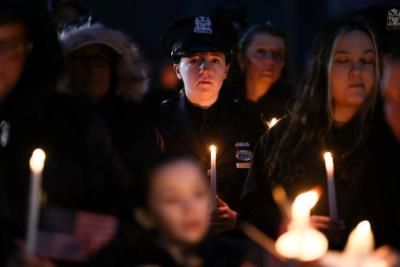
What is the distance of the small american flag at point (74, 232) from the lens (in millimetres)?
3158

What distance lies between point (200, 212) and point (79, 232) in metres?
0.45

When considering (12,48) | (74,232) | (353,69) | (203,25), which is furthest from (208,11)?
(74,232)

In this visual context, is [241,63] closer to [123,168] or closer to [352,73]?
[352,73]

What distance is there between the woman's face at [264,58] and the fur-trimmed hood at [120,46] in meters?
1.48

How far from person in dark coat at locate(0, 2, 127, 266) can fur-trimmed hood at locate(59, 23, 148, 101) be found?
1020mm

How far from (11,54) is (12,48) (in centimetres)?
3

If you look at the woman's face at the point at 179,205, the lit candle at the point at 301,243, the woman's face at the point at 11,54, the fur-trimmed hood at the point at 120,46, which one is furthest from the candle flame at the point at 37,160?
Answer: the fur-trimmed hood at the point at 120,46

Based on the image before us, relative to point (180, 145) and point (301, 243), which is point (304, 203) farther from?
point (180, 145)

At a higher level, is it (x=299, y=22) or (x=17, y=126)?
(x=299, y=22)

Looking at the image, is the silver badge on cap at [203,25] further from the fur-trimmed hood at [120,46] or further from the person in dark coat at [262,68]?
the person in dark coat at [262,68]

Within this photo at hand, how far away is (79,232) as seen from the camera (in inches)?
127

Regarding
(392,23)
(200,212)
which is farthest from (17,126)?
(392,23)

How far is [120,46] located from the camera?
190 inches

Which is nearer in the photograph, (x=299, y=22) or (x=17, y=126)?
(x=17, y=126)
